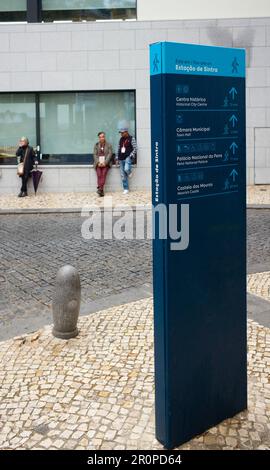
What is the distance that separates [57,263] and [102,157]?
28.2 feet

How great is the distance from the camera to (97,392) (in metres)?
4.35

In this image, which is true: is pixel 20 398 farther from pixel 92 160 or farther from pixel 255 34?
pixel 255 34

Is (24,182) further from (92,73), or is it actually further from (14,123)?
(92,73)

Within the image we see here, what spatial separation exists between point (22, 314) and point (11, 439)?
274 cm

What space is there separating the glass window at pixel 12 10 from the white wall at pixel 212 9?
4268mm

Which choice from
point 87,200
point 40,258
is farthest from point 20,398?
point 87,200

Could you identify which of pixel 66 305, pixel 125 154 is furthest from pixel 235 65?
pixel 125 154

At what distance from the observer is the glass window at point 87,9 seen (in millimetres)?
Result: 17500

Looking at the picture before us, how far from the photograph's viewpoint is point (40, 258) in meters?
9.07

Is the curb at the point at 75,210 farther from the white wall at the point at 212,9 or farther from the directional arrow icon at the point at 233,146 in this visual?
the directional arrow icon at the point at 233,146

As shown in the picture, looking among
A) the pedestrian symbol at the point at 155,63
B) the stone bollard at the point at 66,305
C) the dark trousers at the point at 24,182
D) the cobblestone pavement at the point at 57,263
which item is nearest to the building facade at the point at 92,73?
the dark trousers at the point at 24,182

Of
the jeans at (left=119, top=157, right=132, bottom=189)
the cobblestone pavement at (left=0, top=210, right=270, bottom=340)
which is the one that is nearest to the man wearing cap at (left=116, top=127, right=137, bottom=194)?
the jeans at (left=119, top=157, right=132, bottom=189)

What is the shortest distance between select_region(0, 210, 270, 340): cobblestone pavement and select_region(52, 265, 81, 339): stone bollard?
0.49 meters

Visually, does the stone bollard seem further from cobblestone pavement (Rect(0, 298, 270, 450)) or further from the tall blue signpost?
the tall blue signpost
